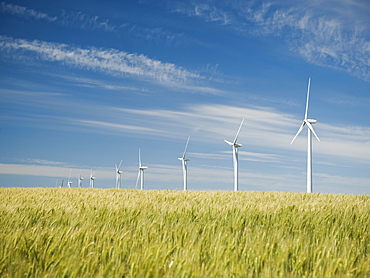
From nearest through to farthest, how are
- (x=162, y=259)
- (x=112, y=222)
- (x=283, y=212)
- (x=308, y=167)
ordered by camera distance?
(x=162, y=259), (x=112, y=222), (x=283, y=212), (x=308, y=167)

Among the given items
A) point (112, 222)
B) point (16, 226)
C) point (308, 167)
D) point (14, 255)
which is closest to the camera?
point (14, 255)

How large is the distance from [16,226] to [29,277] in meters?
3.67

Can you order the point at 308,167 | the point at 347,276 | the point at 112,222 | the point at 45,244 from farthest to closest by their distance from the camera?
the point at 308,167, the point at 112,222, the point at 45,244, the point at 347,276

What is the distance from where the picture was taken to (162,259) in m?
4.84

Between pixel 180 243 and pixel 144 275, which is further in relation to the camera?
pixel 180 243

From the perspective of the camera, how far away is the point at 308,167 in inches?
1544

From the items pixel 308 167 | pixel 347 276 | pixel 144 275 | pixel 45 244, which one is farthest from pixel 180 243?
pixel 308 167

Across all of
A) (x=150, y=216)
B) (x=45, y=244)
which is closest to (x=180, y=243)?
(x=45, y=244)

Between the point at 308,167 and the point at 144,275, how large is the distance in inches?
1474

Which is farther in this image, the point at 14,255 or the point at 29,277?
the point at 14,255

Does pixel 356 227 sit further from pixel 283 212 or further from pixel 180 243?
pixel 180 243

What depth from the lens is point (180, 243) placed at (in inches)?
235

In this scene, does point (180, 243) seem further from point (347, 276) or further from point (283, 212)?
point (283, 212)

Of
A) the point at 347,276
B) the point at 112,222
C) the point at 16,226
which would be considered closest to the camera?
the point at 347,276
